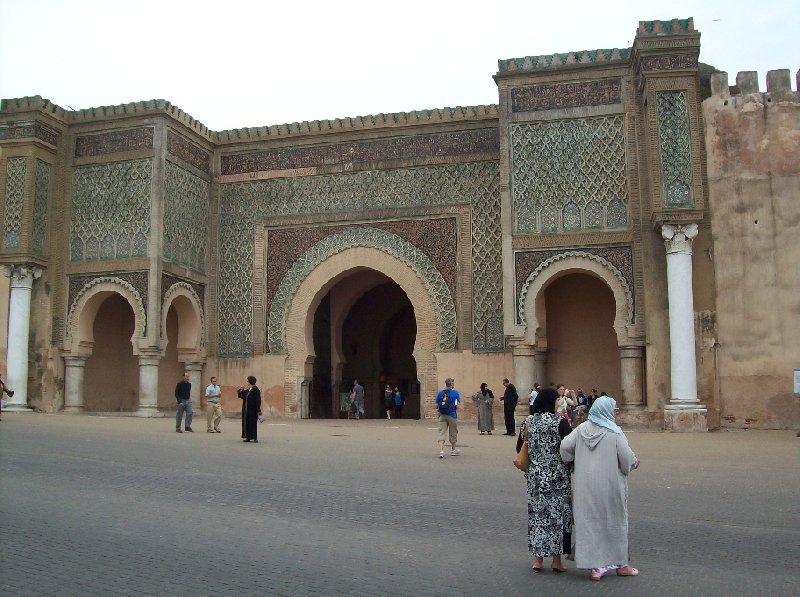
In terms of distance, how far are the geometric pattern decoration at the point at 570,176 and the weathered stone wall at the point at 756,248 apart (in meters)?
1.60

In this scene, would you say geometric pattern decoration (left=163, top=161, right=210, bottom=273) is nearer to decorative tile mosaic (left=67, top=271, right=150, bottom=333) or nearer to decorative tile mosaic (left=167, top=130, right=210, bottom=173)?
decorative tile mosaic (left=167, top=130, right=210, bottom=173)

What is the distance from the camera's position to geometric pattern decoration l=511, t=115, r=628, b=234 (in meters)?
15.9

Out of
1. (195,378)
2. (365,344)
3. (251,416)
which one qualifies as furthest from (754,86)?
(195,378)

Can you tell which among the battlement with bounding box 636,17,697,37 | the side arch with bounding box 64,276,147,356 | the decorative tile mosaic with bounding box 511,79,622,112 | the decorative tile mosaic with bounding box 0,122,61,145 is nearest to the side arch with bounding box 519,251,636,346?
the decorative tile mosaic with bounding box 511,79,622,112

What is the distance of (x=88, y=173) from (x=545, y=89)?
9328 mm

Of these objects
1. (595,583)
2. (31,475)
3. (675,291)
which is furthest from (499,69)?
(595,583)

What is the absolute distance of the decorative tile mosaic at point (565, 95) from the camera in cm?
1617

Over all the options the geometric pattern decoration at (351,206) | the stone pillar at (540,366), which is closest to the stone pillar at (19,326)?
the geometric pattern decoration at (351,206)

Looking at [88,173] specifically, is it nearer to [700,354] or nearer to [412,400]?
[412,400]

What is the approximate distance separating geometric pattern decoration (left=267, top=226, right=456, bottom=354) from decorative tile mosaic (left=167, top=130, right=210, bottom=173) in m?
→ 3.02

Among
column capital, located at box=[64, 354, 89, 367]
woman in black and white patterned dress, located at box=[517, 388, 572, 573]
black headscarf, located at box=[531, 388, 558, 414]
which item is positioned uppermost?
column capital, located at box=[64, 354, 89, 367]

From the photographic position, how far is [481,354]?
1703 centimetres

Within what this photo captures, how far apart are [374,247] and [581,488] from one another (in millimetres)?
13598

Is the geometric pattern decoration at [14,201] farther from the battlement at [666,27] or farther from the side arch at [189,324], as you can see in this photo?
the battlement at [666,27]
